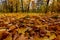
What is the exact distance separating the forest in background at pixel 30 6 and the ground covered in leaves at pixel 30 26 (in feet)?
0.20

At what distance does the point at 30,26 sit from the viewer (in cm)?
148

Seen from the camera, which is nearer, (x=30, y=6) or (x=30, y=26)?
(x=30, y=26)

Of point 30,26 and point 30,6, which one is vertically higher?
point 30,6

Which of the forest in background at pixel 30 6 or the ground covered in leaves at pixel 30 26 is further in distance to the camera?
the forest in background at pixel 30 6

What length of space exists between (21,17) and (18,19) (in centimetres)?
4

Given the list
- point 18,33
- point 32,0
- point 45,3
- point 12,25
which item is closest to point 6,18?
point 12,25

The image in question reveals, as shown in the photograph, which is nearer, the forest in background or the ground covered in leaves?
the ground covered in leaves

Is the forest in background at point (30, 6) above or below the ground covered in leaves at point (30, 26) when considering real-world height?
above

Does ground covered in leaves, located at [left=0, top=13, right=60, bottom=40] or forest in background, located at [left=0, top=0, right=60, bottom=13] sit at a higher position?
forest in background, located at [left=0, top=0, right=60, bottom=13]

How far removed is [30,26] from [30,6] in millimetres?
244

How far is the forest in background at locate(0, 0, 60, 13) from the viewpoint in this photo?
1553 mm

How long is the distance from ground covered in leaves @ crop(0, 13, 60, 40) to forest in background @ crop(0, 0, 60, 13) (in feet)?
0.20

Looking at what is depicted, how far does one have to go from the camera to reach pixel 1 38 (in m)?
1.35

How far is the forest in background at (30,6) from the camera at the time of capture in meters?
1.55
